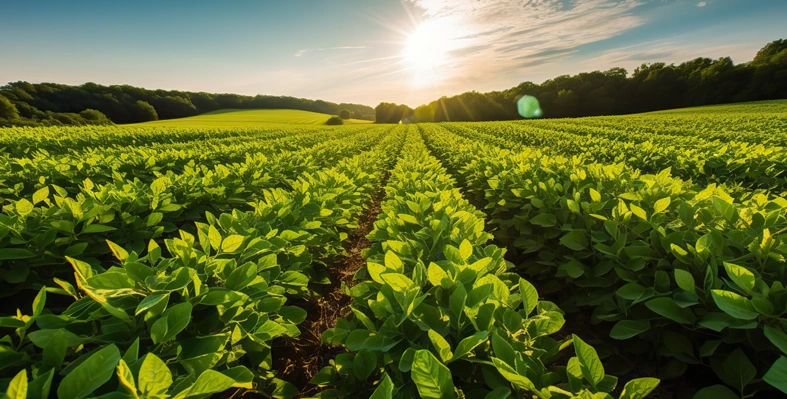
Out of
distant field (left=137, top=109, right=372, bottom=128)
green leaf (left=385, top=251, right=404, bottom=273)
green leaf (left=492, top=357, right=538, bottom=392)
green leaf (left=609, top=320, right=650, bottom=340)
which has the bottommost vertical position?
green leaf (left=609, top=320, right=650, bottom=340)

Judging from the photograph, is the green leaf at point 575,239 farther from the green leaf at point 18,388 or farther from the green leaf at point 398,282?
the green leaf at point 18,388

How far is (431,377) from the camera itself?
1.06 meters

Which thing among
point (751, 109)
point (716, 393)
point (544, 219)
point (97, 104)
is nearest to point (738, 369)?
point (716, 393)

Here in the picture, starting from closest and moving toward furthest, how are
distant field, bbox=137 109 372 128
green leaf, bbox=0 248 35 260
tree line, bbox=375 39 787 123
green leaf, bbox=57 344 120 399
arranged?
green leaf, bbox=57 344 120 399
green leaf, bbox=0 248 35 260
distant field, bbox=137 109 372 128
tree line, bbox=375 39 787 123

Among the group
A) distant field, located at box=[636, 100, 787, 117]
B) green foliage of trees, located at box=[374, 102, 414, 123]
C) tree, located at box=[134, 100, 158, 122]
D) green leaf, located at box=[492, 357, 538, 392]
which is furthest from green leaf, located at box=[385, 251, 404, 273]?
green foliage of trees, located at box=[374, 102, 414, 123]

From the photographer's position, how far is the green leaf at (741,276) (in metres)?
1.59

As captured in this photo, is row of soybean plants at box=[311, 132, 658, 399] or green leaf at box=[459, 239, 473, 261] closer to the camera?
row of soybean plants at box=[311, 132, 658, 399]

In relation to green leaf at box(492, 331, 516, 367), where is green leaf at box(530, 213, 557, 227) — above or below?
below

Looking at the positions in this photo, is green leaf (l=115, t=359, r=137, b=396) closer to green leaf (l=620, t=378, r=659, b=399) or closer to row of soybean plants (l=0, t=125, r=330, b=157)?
green leaf (l=620, t=378, r=659, b=399)

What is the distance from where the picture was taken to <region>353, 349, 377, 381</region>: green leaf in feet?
4.77

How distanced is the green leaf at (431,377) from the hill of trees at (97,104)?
6191 cm

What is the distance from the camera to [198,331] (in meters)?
1.50

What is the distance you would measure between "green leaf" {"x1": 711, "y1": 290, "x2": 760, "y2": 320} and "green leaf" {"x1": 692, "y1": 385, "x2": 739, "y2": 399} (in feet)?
1.49

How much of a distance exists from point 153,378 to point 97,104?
84528 mm
